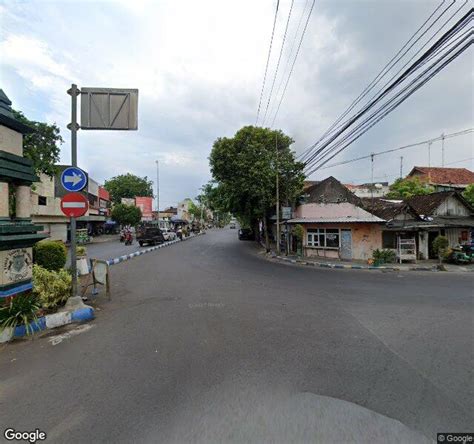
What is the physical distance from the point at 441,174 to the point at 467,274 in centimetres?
2771

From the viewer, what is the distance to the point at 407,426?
2480mm

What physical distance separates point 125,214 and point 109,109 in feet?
119

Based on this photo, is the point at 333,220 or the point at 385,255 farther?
the point at 333,220

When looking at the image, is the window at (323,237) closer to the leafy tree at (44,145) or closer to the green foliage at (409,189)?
the green foliage at (409,189)

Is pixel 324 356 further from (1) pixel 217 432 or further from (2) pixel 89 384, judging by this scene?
(2) pixel 89 384

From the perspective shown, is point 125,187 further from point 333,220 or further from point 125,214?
point 333,220

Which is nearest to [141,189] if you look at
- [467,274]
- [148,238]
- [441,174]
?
[148,238]

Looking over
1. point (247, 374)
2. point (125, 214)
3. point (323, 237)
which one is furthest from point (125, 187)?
point (247, 374)

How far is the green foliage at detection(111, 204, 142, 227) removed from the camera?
39656 mm

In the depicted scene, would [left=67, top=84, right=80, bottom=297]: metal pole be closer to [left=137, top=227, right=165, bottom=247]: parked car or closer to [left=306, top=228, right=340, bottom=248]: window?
[left=306, top=228, right=340, bottom=248]: window

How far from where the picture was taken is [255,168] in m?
18.4

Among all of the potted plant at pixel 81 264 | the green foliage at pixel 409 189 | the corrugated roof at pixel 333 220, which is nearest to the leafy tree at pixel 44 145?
the potted plant at pixel 81 264

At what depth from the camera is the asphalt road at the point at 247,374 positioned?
2484 millimetres

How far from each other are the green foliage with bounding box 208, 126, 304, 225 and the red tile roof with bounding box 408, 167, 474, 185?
21866 mm
